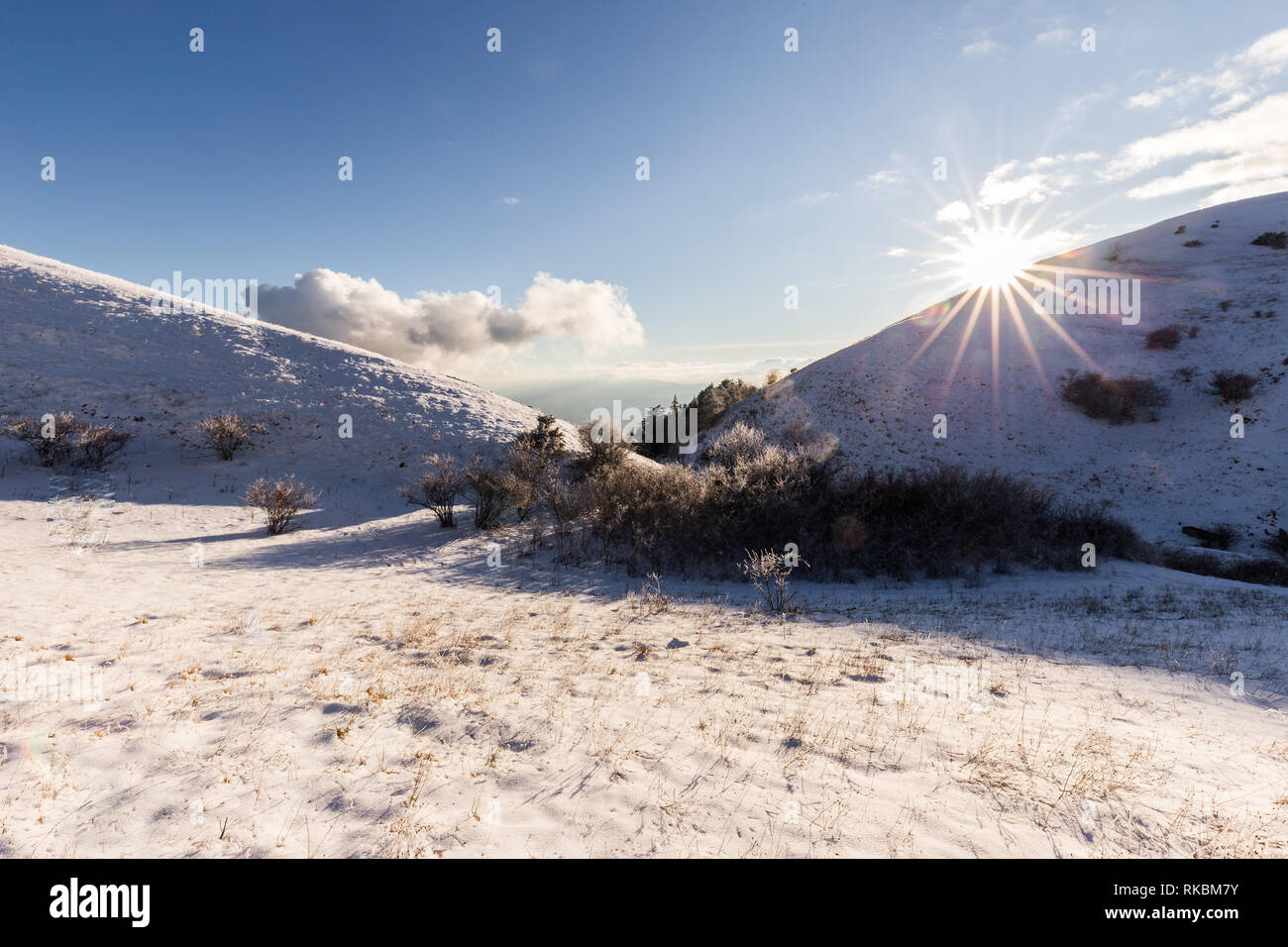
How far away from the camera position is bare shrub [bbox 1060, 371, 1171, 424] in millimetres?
31859

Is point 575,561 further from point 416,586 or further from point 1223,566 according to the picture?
point 1223,566

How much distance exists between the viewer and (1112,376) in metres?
34.1

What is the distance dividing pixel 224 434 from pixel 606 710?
25459mm

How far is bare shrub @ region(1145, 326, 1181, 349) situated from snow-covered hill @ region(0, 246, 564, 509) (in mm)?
45347

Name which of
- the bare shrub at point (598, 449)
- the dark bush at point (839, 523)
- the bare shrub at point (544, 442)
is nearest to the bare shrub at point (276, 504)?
the bare shrub at point (544, 442)

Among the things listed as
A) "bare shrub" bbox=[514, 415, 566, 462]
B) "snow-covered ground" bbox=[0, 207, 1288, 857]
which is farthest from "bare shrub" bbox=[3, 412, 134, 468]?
"bare shrub" bbox=[514, 415, 566, 462]

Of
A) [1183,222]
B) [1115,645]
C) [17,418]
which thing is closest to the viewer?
[1115,645]

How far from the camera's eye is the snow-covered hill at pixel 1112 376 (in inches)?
1039

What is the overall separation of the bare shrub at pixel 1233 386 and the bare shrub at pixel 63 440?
58.7m

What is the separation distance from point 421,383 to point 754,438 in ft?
79.8

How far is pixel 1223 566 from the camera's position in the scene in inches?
603
